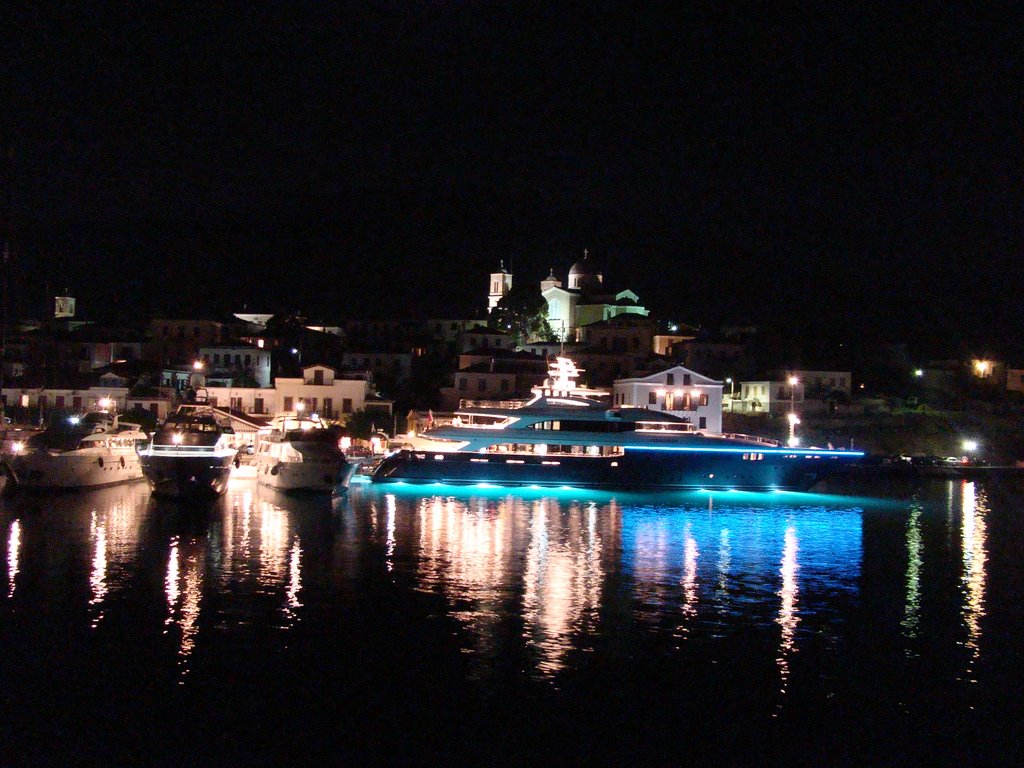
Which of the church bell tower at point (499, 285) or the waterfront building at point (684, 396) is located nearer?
the waterfront building at point (684, 396)

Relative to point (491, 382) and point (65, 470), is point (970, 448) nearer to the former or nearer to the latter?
point (491, 382)

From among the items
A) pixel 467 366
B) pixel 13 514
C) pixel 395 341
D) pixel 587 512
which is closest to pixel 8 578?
pixel 13 514

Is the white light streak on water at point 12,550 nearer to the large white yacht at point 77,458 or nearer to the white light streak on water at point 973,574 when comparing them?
the large white yacht at point 77,458

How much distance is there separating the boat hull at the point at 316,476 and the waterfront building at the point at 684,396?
77.1 ft

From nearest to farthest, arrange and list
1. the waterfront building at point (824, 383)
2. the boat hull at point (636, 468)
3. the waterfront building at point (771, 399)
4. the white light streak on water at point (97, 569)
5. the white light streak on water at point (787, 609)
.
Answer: the white light streak on water at point (787, 609) → the white light streak on water at point (97, 569) → the boat hull at point (636, 468) → the waterfront building at point (771, 399) → the waterfront building at point (824, 383)

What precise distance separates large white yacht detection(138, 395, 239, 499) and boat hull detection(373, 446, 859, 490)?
10.0 m

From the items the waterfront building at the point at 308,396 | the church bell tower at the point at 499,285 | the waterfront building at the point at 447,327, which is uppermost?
the church bell tower at the point at 499,285

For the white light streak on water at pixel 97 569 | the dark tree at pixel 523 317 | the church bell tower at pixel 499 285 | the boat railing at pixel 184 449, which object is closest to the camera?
the white light streak on water at pixel 97 569

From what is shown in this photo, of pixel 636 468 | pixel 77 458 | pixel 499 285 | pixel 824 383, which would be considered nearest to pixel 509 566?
pixel 636 468

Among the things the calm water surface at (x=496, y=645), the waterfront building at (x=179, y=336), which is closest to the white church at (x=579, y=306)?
the waterfront building at (x=179, y=336)

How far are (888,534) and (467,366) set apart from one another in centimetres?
4044

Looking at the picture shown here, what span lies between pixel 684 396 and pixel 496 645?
45318 mm

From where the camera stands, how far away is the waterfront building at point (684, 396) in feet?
208

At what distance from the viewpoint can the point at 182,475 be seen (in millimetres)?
41344
